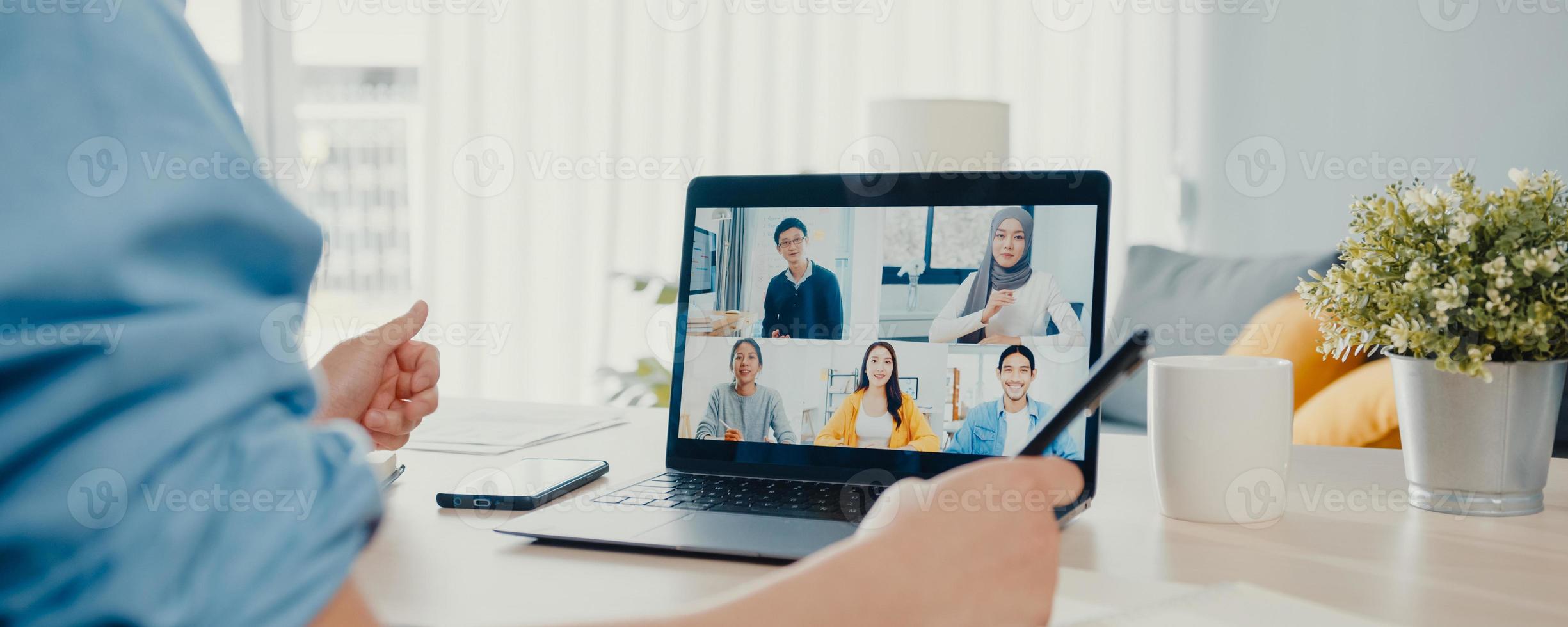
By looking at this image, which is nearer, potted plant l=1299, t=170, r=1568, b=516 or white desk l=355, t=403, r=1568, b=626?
white desk l=355, t=403, r=1568, b=626

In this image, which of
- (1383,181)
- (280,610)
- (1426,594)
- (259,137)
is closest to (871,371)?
(1426,594)

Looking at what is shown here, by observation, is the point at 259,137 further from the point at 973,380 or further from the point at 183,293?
the point at 183,293

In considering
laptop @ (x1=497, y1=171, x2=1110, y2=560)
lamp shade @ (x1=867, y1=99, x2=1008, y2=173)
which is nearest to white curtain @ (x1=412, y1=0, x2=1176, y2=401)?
lamp shade @ (x1=867, y1=99, x2=1008, y2=173)

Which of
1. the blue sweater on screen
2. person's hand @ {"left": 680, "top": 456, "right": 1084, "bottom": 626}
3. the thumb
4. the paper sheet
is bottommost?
the paper sheet

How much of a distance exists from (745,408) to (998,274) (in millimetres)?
225

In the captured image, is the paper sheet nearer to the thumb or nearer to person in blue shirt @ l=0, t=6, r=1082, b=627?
the thumb

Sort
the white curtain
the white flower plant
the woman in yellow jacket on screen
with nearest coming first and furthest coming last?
the white flower plant < the woman in yellow jacket on screen < the white curtain

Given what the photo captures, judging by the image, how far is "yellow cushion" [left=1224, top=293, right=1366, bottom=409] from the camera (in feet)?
6.16

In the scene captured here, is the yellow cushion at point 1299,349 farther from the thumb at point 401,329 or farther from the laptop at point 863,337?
the thumb at point 401,329

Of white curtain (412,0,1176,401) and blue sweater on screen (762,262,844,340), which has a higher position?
white curtain (412,0,1176,401)

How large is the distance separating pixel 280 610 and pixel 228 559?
0.02 meters

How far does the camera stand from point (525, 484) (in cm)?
83

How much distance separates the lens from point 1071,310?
0.79 metres

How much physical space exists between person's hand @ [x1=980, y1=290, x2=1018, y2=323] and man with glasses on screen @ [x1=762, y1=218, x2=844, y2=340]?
112 mm
